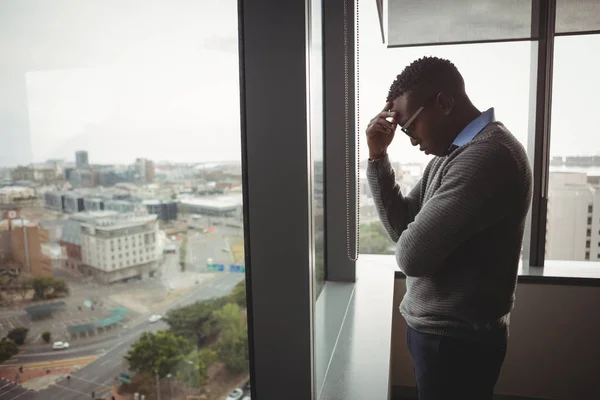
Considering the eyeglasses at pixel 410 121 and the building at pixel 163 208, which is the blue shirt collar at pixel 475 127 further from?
the building at pixel 163 208

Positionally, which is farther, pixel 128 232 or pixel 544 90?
pixel 544 90

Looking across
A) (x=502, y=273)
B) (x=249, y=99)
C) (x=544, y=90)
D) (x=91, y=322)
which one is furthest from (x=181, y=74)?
(x=544, y=90)

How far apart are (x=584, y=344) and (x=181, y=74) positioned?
9.41 ft

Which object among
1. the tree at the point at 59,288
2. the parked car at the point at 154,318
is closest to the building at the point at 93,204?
the tree at the point at 59,288

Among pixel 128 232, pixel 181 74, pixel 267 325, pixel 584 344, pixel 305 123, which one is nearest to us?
pixel 128 232

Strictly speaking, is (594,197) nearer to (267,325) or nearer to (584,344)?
(584,344)

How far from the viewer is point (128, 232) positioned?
71 centimetres

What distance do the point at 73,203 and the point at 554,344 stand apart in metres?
2.91

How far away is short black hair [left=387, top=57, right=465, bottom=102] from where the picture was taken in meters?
1.25

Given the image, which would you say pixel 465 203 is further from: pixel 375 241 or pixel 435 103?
pixel 375 241

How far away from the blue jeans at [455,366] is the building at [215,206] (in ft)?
2.12

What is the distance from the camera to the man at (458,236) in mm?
1076

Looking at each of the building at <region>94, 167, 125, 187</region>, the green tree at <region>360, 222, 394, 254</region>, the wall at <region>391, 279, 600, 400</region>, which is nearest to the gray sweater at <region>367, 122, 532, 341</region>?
the building at <region>94, 167, 125, 187</region>

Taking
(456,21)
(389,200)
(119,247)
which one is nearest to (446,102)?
(389,200)
